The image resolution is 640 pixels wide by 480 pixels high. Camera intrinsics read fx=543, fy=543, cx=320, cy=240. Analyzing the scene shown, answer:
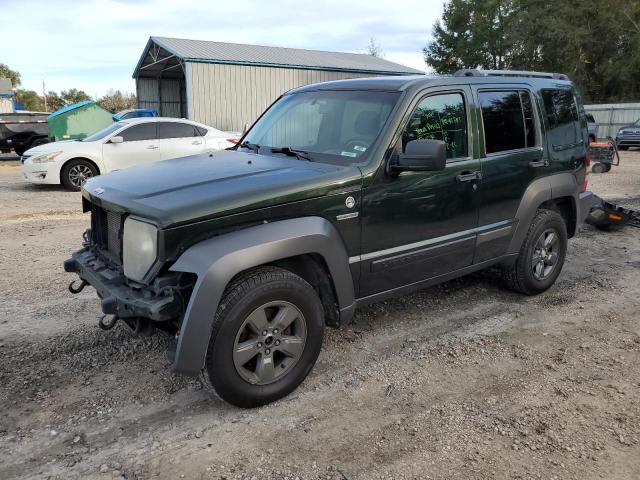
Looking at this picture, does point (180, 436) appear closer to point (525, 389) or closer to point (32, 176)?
point (525, 389)

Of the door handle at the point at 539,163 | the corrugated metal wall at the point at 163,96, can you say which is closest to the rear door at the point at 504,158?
the door handle at the point at 539,163

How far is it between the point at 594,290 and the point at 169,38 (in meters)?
22.0

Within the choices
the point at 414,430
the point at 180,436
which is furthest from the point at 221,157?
the point at 414,430

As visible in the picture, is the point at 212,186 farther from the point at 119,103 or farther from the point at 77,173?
the point at 119,103

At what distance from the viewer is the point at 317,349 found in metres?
3.45

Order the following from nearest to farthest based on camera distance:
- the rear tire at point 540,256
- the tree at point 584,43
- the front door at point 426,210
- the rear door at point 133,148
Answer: the front door at point 426,210 < the rear tire at point 540,256 < the rear door at point 133,148 < the tree at point 584,43

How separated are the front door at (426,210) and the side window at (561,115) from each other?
118 cm

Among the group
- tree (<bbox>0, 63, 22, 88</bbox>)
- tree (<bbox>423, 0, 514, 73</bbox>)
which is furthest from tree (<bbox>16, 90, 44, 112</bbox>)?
tree (<bbox>423, 0, 514, 73</bbox>)

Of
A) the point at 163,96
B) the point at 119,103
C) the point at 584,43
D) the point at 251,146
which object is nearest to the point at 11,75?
the point at 119,103

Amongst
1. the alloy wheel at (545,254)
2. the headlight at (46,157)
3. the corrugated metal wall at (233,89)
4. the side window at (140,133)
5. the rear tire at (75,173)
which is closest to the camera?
the alloy wheel at (545,254)

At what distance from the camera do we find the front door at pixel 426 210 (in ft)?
12.0

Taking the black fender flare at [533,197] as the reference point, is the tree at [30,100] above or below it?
above

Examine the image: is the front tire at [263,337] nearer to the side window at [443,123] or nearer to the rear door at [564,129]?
the side window at [443,123]

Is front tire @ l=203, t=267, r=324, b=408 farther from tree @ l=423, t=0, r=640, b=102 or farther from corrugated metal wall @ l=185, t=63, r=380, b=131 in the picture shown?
tree @ l=423, t=0, r=640, b=102
